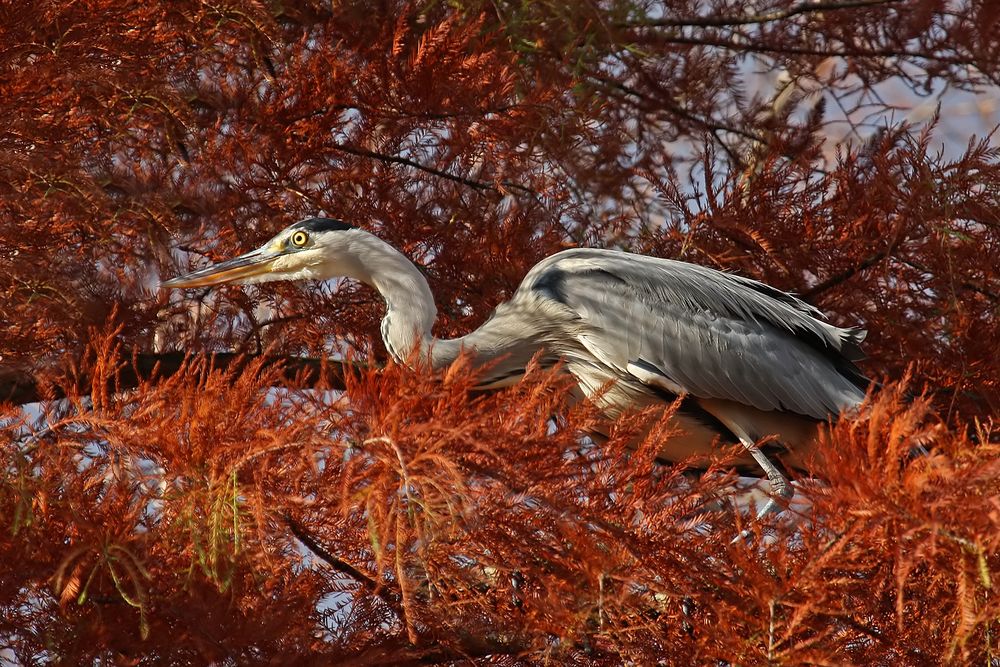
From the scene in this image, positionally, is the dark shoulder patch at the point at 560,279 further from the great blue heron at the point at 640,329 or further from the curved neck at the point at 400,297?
the curved neck at the point at 400,297

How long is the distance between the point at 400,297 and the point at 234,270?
0.55m

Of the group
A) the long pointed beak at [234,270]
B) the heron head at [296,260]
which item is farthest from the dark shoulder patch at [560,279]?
the long pointed beak at [234,270]

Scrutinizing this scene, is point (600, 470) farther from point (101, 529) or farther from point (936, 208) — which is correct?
point (936, 208)

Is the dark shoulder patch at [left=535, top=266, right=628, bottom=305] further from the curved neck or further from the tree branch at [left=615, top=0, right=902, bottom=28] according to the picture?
the tree branch at [left=615, top=0, right=902, bottom=28]

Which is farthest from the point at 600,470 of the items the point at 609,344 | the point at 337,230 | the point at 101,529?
the point at 337,230

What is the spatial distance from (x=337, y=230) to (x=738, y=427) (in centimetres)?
139

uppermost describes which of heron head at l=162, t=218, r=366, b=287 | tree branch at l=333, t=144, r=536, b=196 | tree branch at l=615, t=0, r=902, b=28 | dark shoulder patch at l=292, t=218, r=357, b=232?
tree branch at l=615, t=0, r=902, b=28

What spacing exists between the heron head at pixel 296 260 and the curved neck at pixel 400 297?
0.05 meters

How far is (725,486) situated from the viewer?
2.47m

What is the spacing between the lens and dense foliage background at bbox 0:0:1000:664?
2.12 metres

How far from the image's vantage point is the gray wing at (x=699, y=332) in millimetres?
3740

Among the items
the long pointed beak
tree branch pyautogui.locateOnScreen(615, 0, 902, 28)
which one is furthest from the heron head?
tree branch pyautogui.locateOnScreen(615, 0, 902, 28)

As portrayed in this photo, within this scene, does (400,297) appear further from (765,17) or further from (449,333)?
(765,17)

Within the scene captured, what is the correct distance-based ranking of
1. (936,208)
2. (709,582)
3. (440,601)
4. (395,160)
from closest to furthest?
(709,582) < (440,601) < (936,208) < (395,160)
